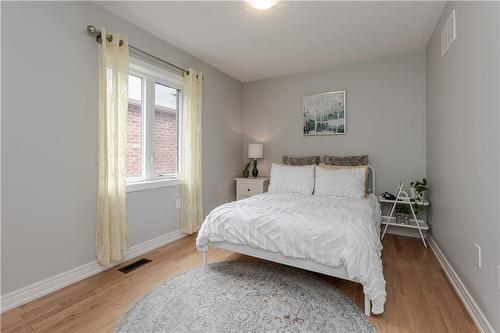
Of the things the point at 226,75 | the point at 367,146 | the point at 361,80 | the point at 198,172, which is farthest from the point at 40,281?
the point at 361,80

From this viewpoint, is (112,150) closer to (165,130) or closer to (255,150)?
(165,130)

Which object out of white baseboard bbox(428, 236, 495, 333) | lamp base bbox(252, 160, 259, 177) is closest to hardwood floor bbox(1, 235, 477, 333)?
white baseboard bbox(428, 236, 495, 333)

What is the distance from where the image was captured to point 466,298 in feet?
5.58

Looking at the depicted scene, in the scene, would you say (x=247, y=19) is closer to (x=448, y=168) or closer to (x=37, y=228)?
(x=448, y=168)

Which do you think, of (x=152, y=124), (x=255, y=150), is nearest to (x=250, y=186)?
(x=255, y=150)

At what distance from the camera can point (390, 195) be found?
10.2 feet

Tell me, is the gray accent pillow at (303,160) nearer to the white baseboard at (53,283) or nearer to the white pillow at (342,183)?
the white pillow at (342,183)

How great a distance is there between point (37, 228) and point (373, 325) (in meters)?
2.51

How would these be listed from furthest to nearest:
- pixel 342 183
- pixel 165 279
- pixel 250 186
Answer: pixel 250 186 → pixel 342 183 → pixel 165 279

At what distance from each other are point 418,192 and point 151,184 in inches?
127

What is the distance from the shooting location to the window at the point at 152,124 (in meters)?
2.72

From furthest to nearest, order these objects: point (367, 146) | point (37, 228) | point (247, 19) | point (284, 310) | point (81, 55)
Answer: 1. point (367, 146)
2. point (247, 19)
3. point (81, 55)
4. point (37, 228)
5. point (284, 310)

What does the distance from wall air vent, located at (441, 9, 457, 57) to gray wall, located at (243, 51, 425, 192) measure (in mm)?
964

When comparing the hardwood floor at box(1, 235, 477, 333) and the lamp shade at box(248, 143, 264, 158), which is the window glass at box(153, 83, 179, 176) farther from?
the lamp shade at box(248, 143, 264, 158)
